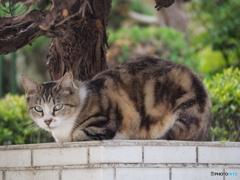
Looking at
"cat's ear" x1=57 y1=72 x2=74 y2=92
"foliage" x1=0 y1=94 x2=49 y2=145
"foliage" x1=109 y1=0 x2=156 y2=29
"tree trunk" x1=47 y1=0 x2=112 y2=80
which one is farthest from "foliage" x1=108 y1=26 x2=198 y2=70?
"foliage" x1=109 y1=0 x2=156 y2=29

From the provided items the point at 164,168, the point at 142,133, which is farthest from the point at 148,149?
the point at 142,133

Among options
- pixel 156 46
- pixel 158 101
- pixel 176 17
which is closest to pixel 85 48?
pixel 158 101

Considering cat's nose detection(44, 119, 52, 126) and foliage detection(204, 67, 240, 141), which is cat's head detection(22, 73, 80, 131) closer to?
cat's nose detection(44, 119, 52, 126)

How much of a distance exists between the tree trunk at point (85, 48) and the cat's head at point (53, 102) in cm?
65

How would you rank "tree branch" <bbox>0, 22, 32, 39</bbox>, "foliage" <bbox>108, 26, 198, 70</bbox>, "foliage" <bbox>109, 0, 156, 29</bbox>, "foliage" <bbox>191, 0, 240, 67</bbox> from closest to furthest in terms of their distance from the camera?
"tree branch" <bbox>0, 22, 32, 39</bbox>
"foliage" <bbox>108, 26, 198, 70</bbox>
"foliage" <bbox>191, 0, 240, 67</bbox>
"foliage" <bbox>109, 0, 156, 29</bbox>

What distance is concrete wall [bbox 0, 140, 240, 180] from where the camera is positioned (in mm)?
3385

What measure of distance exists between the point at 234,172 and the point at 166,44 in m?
6.34

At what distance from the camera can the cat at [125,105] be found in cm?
377

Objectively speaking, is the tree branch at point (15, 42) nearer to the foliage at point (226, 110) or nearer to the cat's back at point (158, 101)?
the cat's back at point (158, 101)

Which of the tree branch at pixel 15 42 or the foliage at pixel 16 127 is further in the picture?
the foliage at pixel 16 127

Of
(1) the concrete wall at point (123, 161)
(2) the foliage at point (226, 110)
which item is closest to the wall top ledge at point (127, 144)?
(1) the concrete wall at point (123, 161)

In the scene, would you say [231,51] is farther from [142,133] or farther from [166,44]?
[142,133]

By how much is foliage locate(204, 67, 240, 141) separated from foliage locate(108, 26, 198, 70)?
3954mm

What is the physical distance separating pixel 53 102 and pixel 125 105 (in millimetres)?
626
